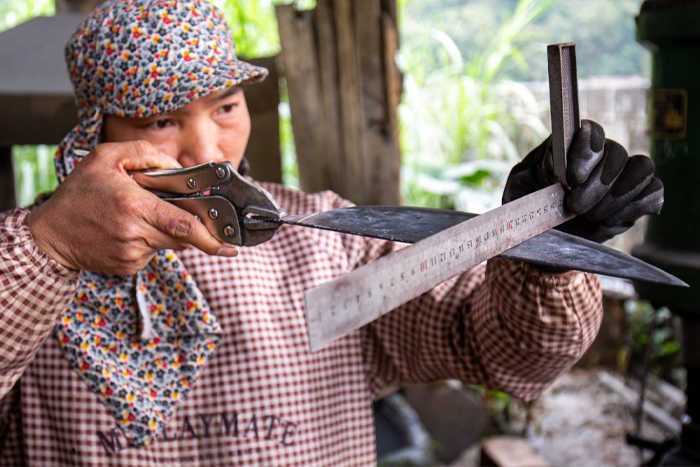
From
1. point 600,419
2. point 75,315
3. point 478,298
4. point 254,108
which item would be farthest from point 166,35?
point 600,419

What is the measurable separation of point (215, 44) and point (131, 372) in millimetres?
624

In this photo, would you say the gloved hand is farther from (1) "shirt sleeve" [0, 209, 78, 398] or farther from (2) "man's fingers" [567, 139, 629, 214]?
(1) "shirt sleeve" [0, 209, 78, 398]

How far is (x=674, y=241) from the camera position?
176 cm

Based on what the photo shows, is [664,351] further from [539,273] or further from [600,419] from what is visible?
[539,273]

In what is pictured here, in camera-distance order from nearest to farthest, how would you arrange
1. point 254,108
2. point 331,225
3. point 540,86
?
point 331,225
point 254,108
point 540,86

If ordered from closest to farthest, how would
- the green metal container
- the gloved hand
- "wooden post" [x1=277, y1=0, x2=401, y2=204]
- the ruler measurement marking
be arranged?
the ruler measurement marking < the gloved hand < the green metal container < "wooden post" [x1=277, y1=0, x2=401, y2=204]

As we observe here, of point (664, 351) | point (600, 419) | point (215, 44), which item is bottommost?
point (600, 419)

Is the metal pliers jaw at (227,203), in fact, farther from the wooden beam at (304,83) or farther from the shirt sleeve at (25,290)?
the wooden beam at (304,83)

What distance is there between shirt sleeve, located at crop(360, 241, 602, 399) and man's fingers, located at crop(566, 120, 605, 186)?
0.21 m

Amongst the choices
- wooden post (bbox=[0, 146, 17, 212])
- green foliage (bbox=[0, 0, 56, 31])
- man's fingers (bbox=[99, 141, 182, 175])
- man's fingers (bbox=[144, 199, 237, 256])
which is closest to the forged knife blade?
man's fingers (bbox=[144, 199, 237, 256])

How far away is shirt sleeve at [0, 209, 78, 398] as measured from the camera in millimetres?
967

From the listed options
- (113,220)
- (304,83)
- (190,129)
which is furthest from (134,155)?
(304,83)

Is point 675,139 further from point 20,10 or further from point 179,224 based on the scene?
point 20,10

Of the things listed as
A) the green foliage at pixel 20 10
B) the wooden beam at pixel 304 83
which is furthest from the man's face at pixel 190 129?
the green foliage at pixel 20 10
